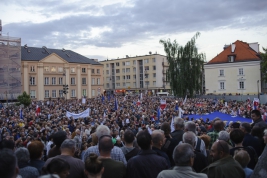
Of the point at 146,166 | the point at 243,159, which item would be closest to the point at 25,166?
the point at 146,166

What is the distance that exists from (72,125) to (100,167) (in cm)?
1277

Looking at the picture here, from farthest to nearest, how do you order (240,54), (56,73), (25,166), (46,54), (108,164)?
(46,54) → (56,73) → (240,54) → (25,166) → (108,164)

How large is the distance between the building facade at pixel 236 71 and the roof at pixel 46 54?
1179 inches

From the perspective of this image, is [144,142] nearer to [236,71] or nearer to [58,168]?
[58,168]

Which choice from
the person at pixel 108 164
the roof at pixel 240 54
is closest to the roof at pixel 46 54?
the roof at pixel 240 54

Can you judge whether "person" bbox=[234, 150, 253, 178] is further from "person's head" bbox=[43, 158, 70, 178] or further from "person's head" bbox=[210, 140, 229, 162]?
"person's head" bbox=[43, 158, 70, 178]

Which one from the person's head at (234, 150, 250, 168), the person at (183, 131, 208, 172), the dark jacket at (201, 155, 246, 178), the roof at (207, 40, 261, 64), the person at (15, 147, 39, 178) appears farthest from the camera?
the roof at (207, 40, 261, 64)

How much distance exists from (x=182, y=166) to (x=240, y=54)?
59.3m

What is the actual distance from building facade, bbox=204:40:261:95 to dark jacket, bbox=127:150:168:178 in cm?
5295

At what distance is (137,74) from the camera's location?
93.6 m

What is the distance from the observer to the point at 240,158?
14.2ft

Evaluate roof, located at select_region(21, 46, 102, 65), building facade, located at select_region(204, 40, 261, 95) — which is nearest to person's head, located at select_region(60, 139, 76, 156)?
building facade, located at select_region(204, 40, 261, 95)

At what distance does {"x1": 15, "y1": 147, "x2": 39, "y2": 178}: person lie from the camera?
3977 mm

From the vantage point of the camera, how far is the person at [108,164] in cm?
410
